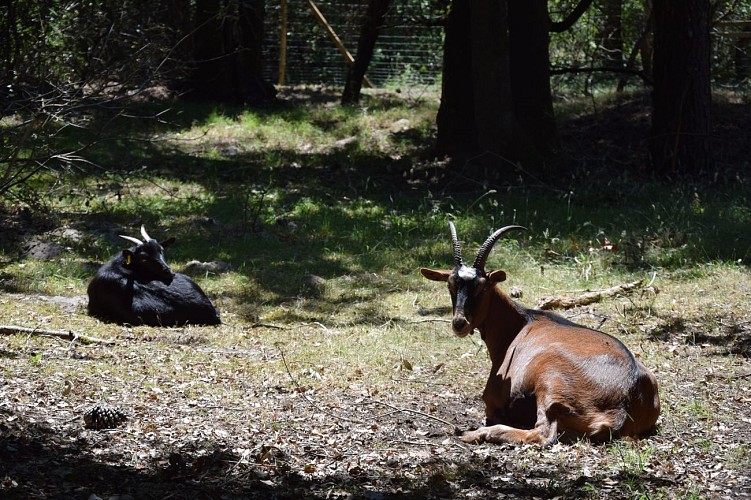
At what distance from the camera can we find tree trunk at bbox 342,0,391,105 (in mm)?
17078

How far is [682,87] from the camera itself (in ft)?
44.9

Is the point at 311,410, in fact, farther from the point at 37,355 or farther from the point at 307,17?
the point at 307,17

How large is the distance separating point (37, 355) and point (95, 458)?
227 centimetres

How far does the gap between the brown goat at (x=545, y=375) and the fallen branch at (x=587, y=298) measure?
2344mm

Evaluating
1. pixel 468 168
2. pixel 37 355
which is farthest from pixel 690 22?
pixel 37 355

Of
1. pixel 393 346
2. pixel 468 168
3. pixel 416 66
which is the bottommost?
pixel 393 346

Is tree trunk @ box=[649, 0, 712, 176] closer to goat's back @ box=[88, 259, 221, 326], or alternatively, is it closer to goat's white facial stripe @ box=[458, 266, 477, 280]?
goat's back @ box=[88, 259, 221, 326]

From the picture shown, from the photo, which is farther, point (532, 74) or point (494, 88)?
point (532, 74)

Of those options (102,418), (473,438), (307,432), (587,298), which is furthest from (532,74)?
(102,418)

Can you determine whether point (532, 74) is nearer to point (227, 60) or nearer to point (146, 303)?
point (227, 60)

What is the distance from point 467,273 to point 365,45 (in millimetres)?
12006

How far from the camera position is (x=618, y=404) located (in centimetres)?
548

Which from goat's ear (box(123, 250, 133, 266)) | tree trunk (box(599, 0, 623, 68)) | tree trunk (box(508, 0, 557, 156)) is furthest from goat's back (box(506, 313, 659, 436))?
tree trunk (box(599, 0, 623, 68))

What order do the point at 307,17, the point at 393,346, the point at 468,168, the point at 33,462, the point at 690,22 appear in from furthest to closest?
the point at 307,17
the point at 468,168
the point at 690,22
the point at 393,346
the point at 33,462
